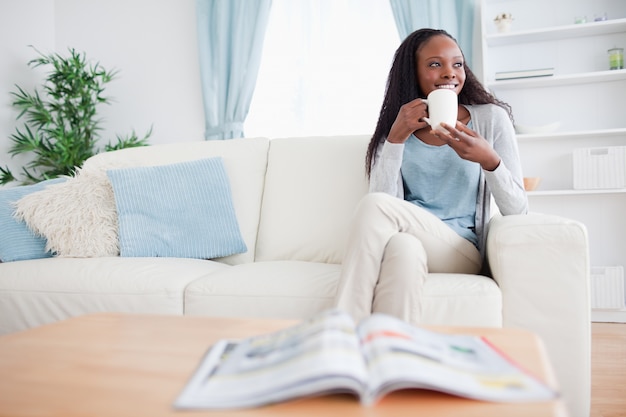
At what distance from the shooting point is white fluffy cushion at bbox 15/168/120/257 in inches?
78.7

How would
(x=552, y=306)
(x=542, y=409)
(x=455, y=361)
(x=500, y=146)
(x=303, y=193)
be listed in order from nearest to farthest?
(x=542, y=409)
(x=455, y=361)
(x=552, y=306)
(x=500, y=146)
(x=303, y=193)

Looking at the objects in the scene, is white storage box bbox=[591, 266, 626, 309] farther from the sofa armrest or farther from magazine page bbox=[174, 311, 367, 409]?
magazine page bbox=[174, 311, 367, 409]

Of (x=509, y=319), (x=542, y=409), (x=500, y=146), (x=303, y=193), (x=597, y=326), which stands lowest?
(x=597, y=326)

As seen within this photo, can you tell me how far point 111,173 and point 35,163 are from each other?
2.08 metres

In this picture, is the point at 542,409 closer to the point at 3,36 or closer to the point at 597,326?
the point at 597,326

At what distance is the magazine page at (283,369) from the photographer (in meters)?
0.56

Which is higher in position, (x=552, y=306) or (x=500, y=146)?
(x=500, y=146)

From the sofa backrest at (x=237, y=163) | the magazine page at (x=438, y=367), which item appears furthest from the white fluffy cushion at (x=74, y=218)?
the magazine page at (x=438, y=367)

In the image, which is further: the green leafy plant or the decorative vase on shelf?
the green leafy plant

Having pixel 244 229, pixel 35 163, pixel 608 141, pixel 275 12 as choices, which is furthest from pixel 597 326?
pixel 35 163

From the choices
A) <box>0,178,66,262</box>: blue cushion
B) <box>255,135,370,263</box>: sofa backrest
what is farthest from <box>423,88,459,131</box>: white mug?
<box>0,178,66,262</box>: blue cushion

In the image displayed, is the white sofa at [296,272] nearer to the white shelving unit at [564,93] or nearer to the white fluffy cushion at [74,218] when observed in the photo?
the white fluffy cushion at [74,218]

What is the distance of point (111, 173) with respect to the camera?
2109 millimetres

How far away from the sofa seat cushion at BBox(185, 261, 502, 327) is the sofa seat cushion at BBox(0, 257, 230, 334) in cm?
8
